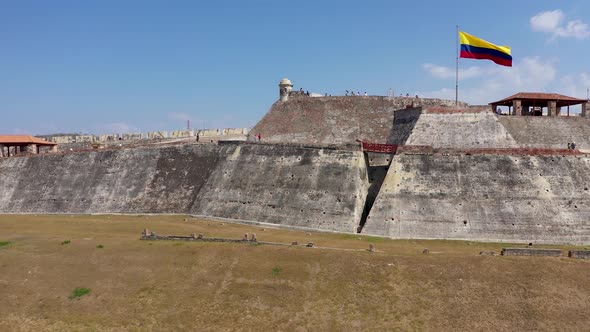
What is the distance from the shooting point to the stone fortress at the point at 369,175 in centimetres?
2830

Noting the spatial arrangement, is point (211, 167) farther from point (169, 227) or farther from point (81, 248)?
point (81, 248)

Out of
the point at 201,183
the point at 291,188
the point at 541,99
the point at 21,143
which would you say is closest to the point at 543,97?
the point at 541,99

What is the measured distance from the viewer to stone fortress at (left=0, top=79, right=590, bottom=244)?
92.8ft

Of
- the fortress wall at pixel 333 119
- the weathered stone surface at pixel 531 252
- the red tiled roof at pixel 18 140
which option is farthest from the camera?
the red tiled roof at pixel 18 140

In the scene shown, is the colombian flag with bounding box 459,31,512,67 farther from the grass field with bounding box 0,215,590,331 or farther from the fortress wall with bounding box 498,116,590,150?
the grass field with bounding box 0,215,590,331

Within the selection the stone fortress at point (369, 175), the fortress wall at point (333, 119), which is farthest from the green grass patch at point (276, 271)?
the fortress wall at point (333, 119)

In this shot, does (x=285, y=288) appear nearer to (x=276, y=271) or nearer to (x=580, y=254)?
(x=276, y=271)

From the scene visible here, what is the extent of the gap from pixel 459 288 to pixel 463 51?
22.3 meters

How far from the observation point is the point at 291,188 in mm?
33219

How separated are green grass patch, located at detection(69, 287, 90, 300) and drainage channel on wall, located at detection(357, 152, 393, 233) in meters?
17.1

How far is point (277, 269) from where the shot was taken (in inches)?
891

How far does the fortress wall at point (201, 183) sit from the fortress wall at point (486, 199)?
2.78 m

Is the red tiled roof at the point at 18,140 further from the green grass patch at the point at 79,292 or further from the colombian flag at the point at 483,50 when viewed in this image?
the colombian flag at the point at 483,50

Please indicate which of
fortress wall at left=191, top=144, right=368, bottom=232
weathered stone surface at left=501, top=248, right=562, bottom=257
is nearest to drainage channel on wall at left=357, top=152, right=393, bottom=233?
fortress wall at left=191, top=144, right=368, bottom=232
